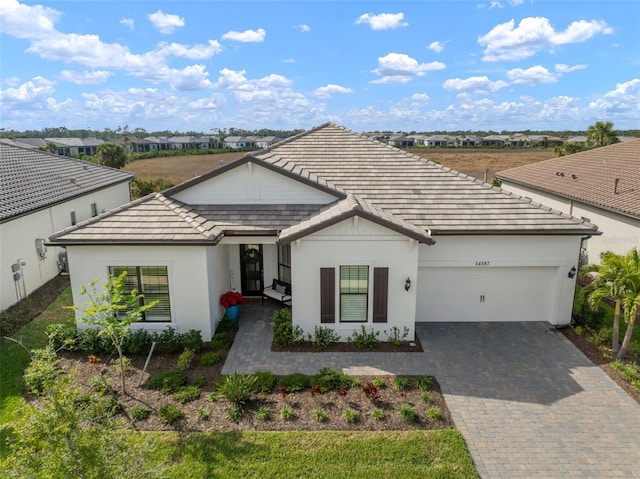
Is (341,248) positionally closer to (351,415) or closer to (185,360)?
(351,415)

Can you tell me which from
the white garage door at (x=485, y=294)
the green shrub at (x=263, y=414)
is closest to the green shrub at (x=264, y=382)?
the green shrub at (x=263, y=414)

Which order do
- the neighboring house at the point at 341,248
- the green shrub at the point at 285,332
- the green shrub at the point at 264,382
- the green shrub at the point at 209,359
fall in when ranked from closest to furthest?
1. the green shrub at the point at 264,382
2. the green shrub at the point at 209,359
3. the neighboring house at the point at 341,248
4. the green shrub at the point at 285,332

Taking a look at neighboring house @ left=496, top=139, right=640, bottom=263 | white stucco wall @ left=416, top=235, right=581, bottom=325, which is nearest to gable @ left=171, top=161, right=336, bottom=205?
white stucco wall @ left=416, top=235, right=581, bottom=325

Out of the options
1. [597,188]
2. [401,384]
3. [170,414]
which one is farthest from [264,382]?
[597,188]

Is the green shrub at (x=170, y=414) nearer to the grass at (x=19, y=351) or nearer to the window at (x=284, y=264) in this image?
the grass at (x=19, y=351)

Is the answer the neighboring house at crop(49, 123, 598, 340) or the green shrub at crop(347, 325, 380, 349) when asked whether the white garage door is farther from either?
the green shrub at crop(347, 325, 380, 349)
